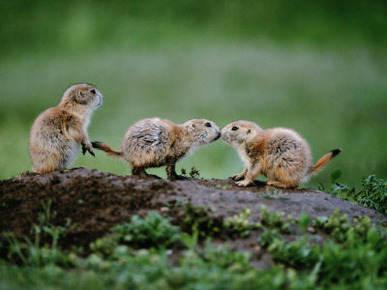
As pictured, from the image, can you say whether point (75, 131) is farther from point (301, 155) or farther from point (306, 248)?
point (306, 248)

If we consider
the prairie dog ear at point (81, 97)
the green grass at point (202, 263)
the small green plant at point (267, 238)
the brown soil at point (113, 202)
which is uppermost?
the prairie dog ear at point (81, 97)

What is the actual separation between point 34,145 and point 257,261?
3473 mm

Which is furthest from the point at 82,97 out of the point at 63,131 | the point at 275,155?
the point at 275,155

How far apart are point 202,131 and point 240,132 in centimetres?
62

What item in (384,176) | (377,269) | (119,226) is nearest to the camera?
(377,269)

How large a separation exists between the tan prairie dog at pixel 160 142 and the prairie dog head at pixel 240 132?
0.36 m

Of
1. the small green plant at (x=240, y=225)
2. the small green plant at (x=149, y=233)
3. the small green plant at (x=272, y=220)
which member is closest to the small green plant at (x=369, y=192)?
the small green plant at (x=272, y=220)

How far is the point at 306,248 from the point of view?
4477mm

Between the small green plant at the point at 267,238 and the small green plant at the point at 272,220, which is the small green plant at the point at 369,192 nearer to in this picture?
the small green plant at the point at 272,220

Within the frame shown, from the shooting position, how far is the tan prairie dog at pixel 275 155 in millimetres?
6555

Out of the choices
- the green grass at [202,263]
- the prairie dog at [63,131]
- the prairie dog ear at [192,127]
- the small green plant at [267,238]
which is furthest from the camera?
the prairie dog ear at [192,127]

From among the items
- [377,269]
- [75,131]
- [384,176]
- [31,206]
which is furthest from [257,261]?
[384,176]

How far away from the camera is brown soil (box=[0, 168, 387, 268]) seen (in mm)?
4758

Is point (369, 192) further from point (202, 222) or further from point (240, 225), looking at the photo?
point (202, 222)
